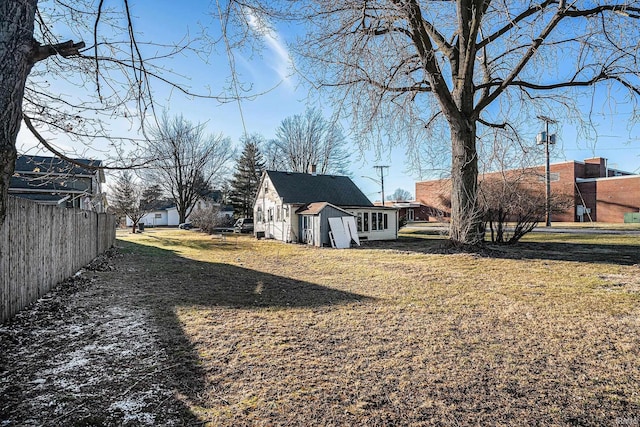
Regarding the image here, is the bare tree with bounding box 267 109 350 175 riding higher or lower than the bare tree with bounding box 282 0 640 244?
higher

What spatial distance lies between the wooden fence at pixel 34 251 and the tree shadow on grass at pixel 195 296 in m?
1.34

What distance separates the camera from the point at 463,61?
30.6 ft

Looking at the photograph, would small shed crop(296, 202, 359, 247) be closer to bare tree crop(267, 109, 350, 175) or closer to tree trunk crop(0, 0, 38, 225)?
tree trunk crop(0, 0, 38, 225)

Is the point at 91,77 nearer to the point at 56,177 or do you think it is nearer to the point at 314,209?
the point at 56,177

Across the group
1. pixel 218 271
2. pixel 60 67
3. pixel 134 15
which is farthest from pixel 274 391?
pixel 218 271

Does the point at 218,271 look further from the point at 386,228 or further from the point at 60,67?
the point at 386,228

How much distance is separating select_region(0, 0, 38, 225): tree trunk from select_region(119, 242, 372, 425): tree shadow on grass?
5.93ft

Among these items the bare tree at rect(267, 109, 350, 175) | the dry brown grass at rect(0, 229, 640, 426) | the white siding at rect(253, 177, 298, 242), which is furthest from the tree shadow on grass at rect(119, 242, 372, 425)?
the bare tree at rect(267, 109, 350, 175)

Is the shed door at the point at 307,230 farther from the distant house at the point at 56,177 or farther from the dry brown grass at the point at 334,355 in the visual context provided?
the dry brown grass at the point at 334,355

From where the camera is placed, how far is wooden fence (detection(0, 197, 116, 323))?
4332mm

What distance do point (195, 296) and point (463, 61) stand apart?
9.06 m

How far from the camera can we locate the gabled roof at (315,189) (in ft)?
71.3

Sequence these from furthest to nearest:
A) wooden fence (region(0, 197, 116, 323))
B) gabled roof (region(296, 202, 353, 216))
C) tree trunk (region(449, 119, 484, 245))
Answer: gabled roof (region(296, 202, 353, 216)) → tree trunk (region(449, 119, 484, 245)) → wooden fence (region(0, 197, 116, 323))

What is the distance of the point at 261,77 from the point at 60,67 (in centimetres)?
210
